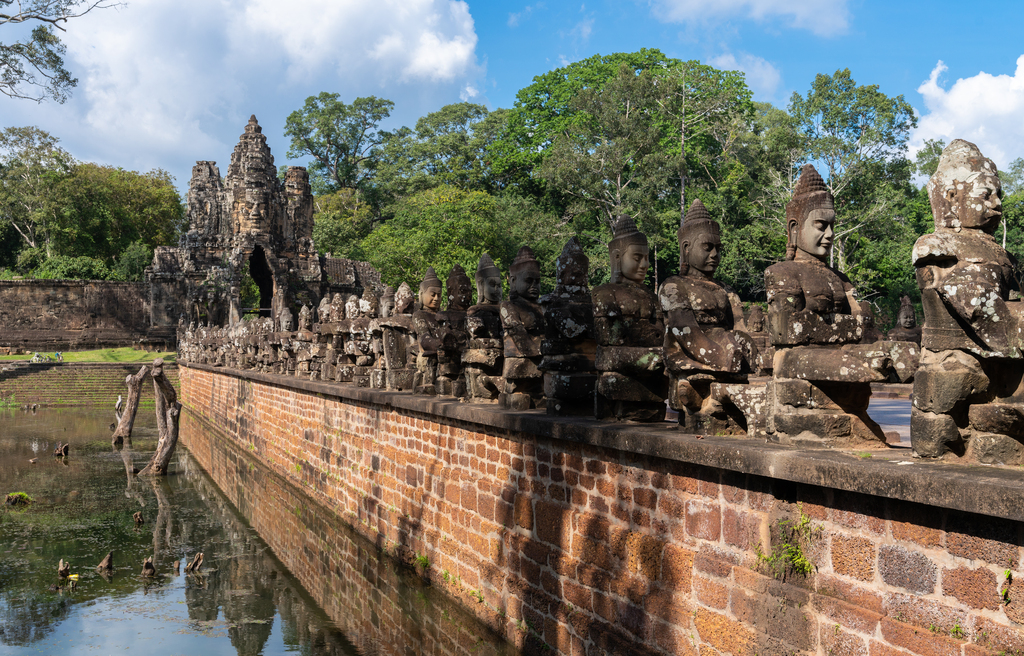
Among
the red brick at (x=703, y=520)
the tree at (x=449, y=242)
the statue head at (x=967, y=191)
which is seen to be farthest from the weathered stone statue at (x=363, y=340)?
the tree at (x=449, y=242)

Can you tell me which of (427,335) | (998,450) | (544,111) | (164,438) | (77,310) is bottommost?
(164,438)

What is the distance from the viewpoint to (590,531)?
207 inches

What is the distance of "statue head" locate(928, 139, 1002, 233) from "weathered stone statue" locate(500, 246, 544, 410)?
3686 millimetres

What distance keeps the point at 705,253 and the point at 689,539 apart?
5.58ft

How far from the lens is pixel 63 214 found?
55.7 meters

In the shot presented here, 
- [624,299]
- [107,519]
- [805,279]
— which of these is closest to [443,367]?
[624,299]

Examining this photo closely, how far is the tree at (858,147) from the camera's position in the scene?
29.8 metres

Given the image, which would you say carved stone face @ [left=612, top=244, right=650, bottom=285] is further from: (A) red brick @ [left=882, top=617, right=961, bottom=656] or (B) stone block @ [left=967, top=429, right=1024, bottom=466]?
(A) red brick @ [left=882, top=617, right=961, bottom=656]

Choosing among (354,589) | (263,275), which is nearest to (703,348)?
(354,589)

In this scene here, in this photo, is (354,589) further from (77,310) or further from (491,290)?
(77,310)

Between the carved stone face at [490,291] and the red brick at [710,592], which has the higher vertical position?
the carved stone face at [490,291]

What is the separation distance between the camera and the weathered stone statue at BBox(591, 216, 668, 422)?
207 inches

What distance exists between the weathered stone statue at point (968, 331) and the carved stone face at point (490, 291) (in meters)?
5.08

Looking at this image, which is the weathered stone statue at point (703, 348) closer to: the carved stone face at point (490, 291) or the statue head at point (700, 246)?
the statue head at point (700, 246)
